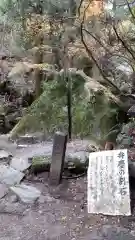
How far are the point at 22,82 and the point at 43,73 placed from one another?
171 centimetres

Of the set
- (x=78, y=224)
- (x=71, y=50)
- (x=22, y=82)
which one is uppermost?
(x=71, y=50)

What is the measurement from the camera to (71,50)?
727cm

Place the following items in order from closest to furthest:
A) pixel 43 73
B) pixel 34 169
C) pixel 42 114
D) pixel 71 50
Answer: pixel 34 169 < pixel 71 50 < pixel 42 114 < pixel 43 73

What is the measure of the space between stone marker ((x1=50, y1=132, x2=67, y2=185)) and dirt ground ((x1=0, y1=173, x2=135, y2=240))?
0.14 metres

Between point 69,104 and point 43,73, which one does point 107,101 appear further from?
point 43,73

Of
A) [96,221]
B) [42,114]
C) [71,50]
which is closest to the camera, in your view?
[96,221]

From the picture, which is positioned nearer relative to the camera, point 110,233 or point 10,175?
point 110,233

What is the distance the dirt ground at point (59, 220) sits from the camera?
3.47m

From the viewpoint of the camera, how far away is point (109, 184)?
3871 millimetres

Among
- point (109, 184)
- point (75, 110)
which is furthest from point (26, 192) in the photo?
point (75, 110)

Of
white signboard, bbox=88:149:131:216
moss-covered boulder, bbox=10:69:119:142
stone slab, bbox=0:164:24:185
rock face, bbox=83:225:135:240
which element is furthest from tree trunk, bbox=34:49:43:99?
rock face, bbox=83:225:135:240

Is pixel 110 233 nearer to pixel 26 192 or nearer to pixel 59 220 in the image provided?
pixel 59 220

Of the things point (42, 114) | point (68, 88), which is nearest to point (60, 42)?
point (68, 88)

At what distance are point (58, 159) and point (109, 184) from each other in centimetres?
101
